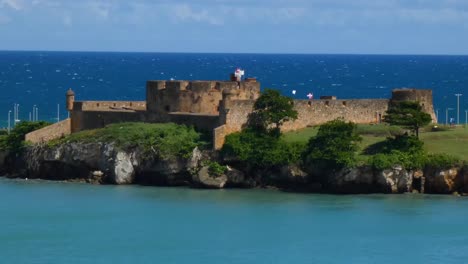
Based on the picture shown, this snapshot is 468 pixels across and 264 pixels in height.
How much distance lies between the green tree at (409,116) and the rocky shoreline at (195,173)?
385cm

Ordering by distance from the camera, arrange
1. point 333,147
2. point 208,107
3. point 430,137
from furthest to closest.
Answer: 1. point 208,107
2. point 430,137
3. point 333,147

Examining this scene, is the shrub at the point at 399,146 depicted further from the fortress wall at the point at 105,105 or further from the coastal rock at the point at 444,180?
the fortress wall at the point at 105,105

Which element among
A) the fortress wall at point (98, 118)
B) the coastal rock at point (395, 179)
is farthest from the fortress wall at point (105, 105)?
the coastal rock at point (395, 179)

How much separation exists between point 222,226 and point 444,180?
28.9ft

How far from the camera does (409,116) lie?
55688mm

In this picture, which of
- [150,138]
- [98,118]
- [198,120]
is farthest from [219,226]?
[98,118]

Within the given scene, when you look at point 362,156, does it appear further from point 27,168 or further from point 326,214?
point 27,168

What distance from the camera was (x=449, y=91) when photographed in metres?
126

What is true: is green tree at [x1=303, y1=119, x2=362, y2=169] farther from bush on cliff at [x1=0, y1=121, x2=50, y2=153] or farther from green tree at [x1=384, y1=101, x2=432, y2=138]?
bush on cliff at [x1=0, y1=121, x2=50, y2=153]

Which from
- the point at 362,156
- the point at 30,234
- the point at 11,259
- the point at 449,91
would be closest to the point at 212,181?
the point at 362,156

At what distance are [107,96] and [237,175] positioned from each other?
6242 cm

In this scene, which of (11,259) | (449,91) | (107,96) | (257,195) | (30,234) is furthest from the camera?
(449,91)

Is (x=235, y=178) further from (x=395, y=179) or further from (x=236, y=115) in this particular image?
(x=395, y=179)

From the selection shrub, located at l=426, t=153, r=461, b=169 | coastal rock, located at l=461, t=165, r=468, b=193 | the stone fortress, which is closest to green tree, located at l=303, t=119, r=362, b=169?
shrub, located at l=426, t=153, r=461, b=169
